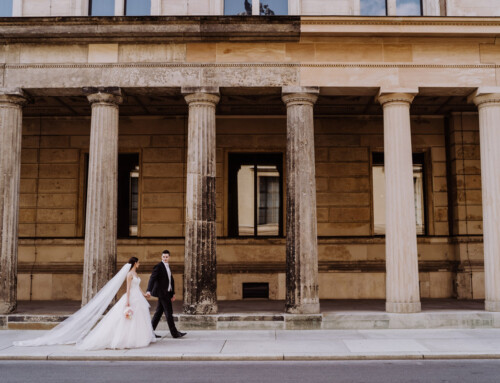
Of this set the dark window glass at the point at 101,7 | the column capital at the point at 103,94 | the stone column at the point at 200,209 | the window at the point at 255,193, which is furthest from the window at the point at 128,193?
the stone column at the point at 200,209

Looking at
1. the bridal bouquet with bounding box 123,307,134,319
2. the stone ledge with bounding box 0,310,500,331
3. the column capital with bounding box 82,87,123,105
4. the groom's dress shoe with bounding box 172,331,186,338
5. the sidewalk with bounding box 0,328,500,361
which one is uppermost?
the column capital with bounding box 82,87,123,105

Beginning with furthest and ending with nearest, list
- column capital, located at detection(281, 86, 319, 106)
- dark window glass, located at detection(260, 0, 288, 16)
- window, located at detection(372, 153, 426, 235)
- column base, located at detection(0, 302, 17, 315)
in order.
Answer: window, located at detection(372, 153, 426, 235), dark window glass, located at detection(260, 0, 288, 16), column capital, located at detection(281, 86, 319, 106), column base, located at detection(0, 302, 17, 315)

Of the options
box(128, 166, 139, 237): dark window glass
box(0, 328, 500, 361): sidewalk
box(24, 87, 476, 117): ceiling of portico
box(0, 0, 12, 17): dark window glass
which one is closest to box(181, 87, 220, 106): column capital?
box(24, 87, 476, 117): ceiling of portico

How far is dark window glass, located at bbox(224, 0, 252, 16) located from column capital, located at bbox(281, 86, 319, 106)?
3.31 metres

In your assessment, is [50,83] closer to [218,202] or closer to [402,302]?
[218,202]

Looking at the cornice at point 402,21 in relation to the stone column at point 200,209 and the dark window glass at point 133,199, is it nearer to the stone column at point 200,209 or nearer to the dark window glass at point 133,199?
the stone column at point 200,209

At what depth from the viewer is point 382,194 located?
62.2 feet

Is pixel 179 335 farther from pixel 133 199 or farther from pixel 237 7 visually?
pixel 237 7

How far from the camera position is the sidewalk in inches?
409

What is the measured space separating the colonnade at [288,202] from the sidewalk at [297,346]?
110 centimetres

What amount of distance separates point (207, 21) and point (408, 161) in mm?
6868

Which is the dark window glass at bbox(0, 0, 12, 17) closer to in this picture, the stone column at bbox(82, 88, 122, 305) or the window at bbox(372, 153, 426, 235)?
the stone column at bbox(82, 88, 122, 305)

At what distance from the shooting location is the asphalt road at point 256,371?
868 cm

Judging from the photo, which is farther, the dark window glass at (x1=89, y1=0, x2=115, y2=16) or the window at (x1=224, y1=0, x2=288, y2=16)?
the dark window glass at (x1=89, y1=0, x2=115, y2=16)
